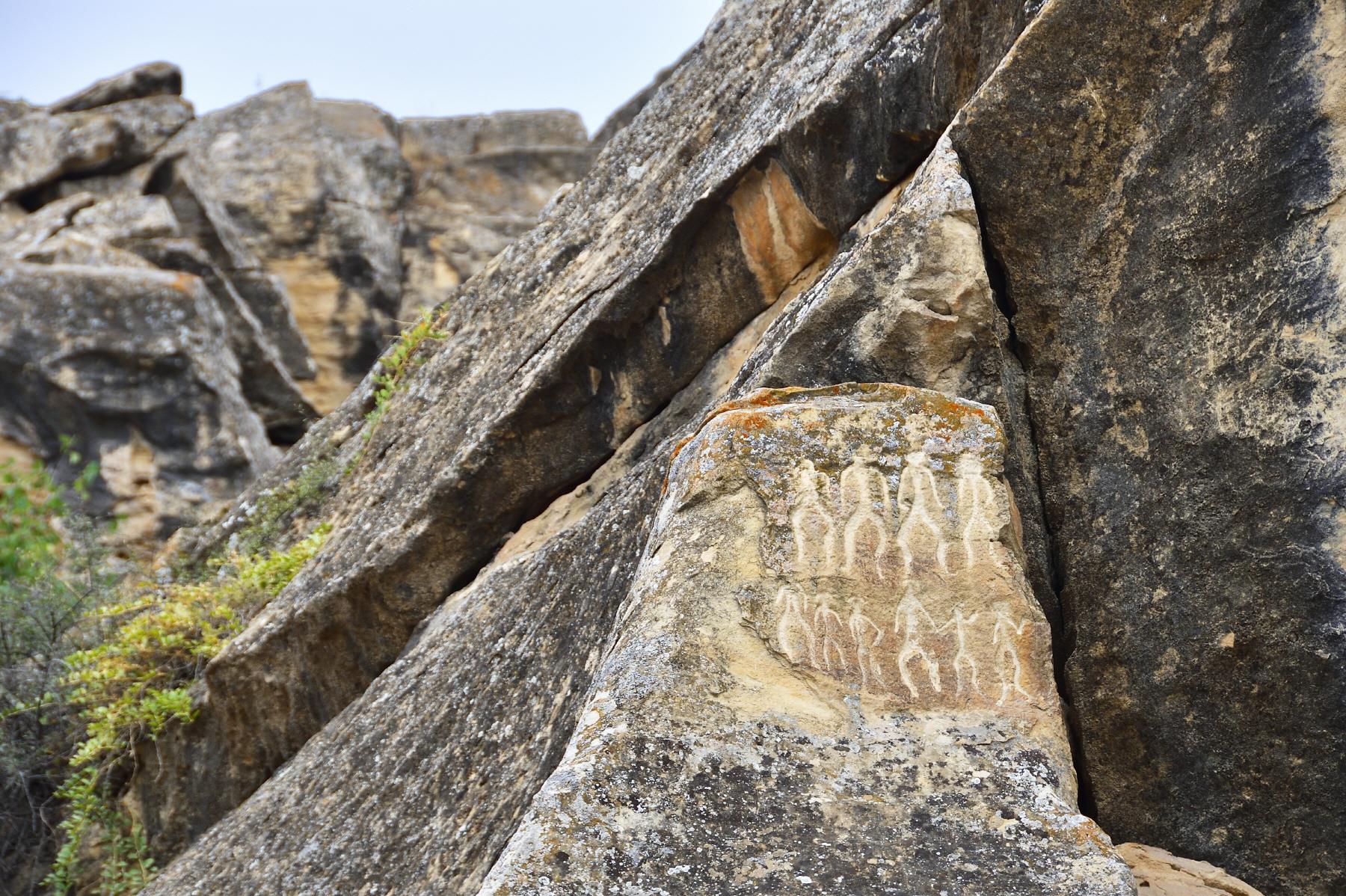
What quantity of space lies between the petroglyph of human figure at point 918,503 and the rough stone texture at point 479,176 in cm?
1766

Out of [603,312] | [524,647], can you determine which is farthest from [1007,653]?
[603,312]

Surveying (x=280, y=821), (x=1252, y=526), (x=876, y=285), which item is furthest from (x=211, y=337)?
(x=1252, y=526)

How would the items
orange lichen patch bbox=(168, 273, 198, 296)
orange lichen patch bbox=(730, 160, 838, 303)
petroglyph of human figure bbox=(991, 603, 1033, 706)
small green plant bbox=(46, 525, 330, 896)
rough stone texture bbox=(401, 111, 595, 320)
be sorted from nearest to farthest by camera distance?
petroglyph of human figure bbox=(991, 603, 1033, 706) < orange lichen patch bbox=(730, 160, 838, 303) < small green plant bbox=(46, 525, 330, 896) < orange lichen patch bbox=(168, 273, 198, 296) < rough stone texture bbox=(401, 111, 595, 320)

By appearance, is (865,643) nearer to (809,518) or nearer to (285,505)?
(809,518)

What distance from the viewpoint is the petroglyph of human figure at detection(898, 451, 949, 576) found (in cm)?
346

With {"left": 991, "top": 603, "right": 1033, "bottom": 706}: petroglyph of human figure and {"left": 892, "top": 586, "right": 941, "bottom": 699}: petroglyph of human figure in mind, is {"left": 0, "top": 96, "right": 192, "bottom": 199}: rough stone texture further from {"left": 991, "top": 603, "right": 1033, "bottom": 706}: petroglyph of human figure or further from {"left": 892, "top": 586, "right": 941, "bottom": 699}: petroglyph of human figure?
{"left": 991, "top": 603, "right": 1033, "bottom": 706}: petroglyph of human figure

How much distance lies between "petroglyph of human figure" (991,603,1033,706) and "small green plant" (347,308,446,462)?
575 centimetres

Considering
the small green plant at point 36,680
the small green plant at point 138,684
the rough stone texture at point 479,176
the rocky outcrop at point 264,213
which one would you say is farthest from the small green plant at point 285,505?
the rough stone texture at point 479,176

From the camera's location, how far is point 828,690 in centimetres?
329

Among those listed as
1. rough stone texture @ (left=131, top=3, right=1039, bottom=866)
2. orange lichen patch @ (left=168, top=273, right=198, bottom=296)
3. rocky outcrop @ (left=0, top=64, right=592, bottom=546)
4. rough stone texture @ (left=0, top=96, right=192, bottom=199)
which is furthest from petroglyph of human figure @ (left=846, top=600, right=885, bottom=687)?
rough stone texture @ (left=0, top=96, right=192, bottom=199)

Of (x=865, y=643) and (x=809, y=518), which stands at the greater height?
(x=809, y=518)

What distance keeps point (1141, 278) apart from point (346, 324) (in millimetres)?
16265

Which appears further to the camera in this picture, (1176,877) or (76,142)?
(76,142)

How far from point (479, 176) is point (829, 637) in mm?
19443
